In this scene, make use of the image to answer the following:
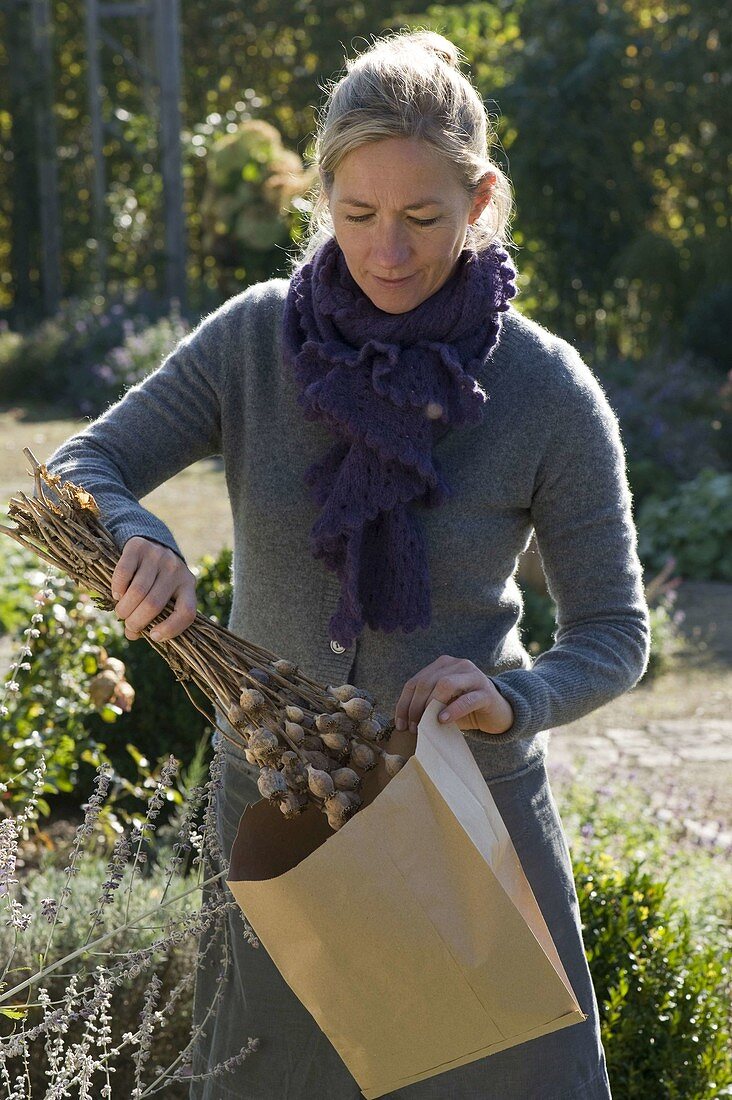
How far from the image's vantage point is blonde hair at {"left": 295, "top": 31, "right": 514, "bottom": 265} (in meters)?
1.53

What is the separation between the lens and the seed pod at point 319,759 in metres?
1.34

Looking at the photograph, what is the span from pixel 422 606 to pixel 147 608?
38 cm

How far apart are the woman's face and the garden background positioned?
1.62 feet

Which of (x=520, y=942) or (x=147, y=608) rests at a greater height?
(x=147, y=608)

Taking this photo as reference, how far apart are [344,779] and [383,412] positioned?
50 centimetres

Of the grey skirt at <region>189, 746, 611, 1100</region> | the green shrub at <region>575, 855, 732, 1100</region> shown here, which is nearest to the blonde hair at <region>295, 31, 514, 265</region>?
the grey skirt at <region>189, 746, 611, 1100</region>

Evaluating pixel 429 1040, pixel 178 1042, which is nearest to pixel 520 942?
pixel 429 1040

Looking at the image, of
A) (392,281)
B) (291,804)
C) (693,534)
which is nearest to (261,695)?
(291,804)

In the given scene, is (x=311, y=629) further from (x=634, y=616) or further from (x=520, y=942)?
(x=520, y=942)

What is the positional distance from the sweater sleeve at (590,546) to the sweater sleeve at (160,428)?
454 mm

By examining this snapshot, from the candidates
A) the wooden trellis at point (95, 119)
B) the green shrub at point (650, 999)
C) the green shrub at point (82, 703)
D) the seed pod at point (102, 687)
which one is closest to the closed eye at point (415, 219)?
the green shrub at point (82, 703)

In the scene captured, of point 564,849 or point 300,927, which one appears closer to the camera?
point 300,927

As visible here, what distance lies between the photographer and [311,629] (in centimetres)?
170

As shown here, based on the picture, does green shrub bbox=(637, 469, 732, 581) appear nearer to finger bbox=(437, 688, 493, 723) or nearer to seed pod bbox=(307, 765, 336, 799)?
finger bbox=(437, 688, 493, 723)
